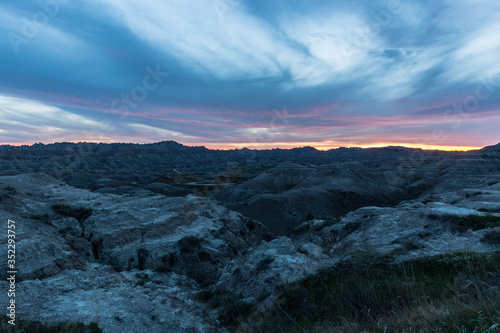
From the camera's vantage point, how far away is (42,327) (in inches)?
301

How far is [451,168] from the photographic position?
326 feet

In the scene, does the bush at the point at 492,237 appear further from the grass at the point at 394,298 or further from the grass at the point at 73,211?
the grass at the point at 73,211

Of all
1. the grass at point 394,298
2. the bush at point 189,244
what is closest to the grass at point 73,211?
the bush at point 189,244

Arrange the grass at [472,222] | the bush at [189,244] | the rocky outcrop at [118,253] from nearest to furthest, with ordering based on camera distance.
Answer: the rocky outcrop at [118,253], the grass at [472,222], the bush at [189,244]

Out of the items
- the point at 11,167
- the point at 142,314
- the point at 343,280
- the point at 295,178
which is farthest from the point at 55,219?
the point at 11,167

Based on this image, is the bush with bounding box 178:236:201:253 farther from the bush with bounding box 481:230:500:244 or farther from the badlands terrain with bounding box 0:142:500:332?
the bush with bounding box 481:230:500:244

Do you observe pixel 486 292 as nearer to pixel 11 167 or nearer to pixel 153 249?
pixel 153 249

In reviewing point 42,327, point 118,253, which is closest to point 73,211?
point 118,253

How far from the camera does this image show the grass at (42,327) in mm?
7270

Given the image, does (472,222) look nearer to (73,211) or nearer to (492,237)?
(492,237)

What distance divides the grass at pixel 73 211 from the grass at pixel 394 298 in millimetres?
18007

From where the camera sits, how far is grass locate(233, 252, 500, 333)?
361cm

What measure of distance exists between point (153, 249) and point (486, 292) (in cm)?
1694

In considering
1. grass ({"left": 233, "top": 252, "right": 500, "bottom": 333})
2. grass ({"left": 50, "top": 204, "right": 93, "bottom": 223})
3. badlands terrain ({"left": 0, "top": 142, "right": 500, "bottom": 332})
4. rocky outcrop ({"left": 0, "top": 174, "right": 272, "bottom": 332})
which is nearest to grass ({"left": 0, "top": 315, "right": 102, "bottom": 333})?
badlands terrain ({"left": 0, "top": 142, "right": 500, "bottom": 332})
